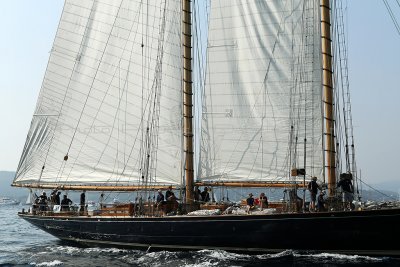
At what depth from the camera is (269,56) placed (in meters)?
30.3

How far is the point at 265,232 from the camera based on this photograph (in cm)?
2539

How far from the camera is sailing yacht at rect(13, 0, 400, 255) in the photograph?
26047mm

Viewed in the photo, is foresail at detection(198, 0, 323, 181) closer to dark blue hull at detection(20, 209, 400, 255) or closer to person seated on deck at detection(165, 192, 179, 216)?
person seated on deck at detection(165, 192, 179, 216)

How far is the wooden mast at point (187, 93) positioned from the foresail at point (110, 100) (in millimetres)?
707

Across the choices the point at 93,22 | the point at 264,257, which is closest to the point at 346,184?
the point at 264,257

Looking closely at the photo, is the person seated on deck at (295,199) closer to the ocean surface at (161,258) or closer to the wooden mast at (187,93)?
the ocean surface at (161,258)

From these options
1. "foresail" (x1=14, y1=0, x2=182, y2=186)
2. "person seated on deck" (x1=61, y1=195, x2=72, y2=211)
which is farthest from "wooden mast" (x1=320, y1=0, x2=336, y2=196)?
"person seated on deck" (x1=61, y1=195, x2=72, y2=211)

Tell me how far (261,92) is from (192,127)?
4662 mm

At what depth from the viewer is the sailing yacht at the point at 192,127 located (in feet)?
85.5

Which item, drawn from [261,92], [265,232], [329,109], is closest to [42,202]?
[261,92]

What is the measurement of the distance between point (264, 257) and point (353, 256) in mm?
4082

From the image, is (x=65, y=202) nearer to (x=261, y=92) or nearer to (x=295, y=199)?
(x=261, y=92)

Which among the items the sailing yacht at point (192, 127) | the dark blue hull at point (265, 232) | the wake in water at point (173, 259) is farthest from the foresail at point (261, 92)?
the wake in water at point (173, 259)

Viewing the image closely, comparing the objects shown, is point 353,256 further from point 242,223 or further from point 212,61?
point 212,61
